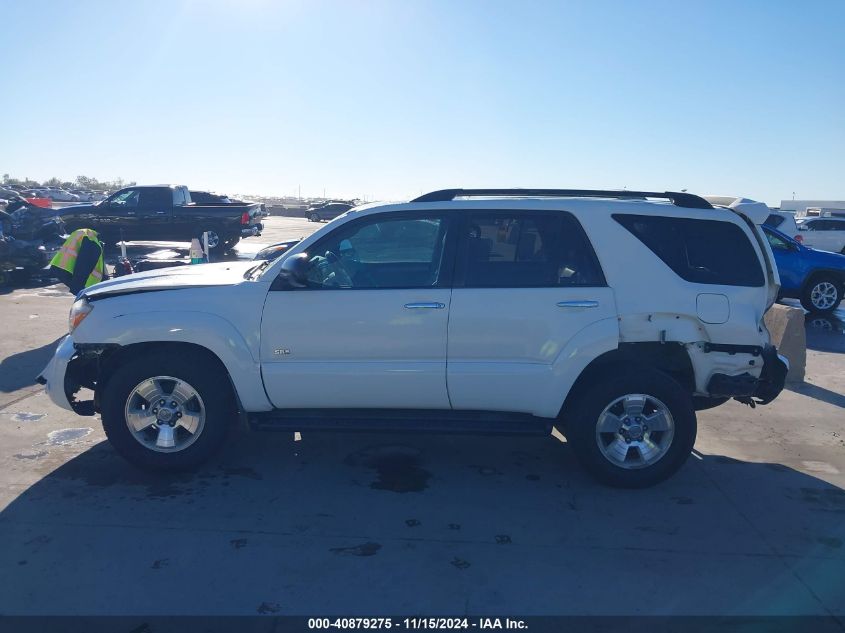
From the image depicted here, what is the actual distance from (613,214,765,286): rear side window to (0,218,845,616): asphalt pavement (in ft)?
4.81

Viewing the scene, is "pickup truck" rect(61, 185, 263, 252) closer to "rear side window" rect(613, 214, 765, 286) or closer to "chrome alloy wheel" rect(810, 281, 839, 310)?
"chrome alloy wheel" rect(810, 281, 839, 310)

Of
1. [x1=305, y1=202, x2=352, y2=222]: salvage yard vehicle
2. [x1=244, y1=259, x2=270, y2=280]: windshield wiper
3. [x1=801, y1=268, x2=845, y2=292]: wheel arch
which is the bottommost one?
[x1=305, y1=202, x2=352, y2=222]: salvage yard vehicle

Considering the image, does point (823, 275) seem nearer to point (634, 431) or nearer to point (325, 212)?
point (634, 431)

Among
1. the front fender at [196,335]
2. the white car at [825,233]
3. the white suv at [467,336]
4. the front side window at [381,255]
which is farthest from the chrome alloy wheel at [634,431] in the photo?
the white car at [825,233]

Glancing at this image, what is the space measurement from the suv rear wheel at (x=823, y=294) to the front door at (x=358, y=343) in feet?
34.2

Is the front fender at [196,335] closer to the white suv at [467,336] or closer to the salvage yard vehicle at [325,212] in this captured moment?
the white suv at [467,336]

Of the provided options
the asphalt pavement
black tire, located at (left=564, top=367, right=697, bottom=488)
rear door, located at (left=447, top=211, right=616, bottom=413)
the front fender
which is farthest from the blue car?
the front fender

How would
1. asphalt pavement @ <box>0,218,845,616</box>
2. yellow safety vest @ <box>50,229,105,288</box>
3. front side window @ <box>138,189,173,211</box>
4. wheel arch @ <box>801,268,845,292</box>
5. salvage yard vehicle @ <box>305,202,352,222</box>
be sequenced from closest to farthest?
asphalt pavement @ <box>0,218,845,616</box>
yellow safety vest @ <box>50,229,105,288</box>
wheel arch @ <box>801,268,845,292</box>
front side window @ <box>138,189,173,211</box>
salvage yard vehicle @ <box>305,202,352,222</box>

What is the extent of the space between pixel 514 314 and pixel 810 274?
10196 millimetres

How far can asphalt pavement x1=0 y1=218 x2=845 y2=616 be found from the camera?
365cm

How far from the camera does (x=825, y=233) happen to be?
2411 centimetres

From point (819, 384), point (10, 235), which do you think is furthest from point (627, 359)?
point (10, 235)

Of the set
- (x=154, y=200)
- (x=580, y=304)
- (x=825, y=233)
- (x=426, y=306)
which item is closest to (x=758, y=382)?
(x=580, y=304)

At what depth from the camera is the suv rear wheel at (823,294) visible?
12.8 metres
